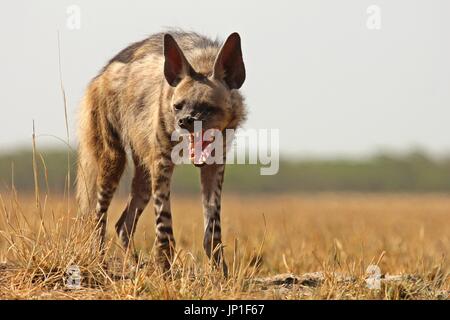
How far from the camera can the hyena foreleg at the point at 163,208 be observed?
23.3ft

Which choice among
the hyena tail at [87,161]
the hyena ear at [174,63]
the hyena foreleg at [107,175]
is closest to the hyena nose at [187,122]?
the hyena ear at [174,63]

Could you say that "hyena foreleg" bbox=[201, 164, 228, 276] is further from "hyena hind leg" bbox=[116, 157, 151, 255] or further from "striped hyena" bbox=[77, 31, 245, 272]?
"hyena hind leg" bbox=[116, 157, 151, 255]

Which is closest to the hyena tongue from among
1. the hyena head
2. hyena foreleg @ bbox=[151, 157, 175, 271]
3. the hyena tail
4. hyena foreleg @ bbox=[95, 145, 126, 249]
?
the hyena head

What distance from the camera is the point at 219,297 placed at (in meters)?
5.53

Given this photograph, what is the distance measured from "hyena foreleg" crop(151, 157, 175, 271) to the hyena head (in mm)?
556

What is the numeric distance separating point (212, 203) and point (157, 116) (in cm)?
100

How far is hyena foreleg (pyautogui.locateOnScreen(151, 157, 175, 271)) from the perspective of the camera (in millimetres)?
7087

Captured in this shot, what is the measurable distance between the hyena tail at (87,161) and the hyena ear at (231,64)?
7.35 ft

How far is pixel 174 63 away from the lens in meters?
6.98

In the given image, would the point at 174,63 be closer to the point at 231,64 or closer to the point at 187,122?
the point at 231,64

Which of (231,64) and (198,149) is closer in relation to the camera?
(198,149)

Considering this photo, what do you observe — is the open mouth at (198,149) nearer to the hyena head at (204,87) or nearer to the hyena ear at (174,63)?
the hyena head at (204,87)

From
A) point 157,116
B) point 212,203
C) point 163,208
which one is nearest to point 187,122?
point 157,116
